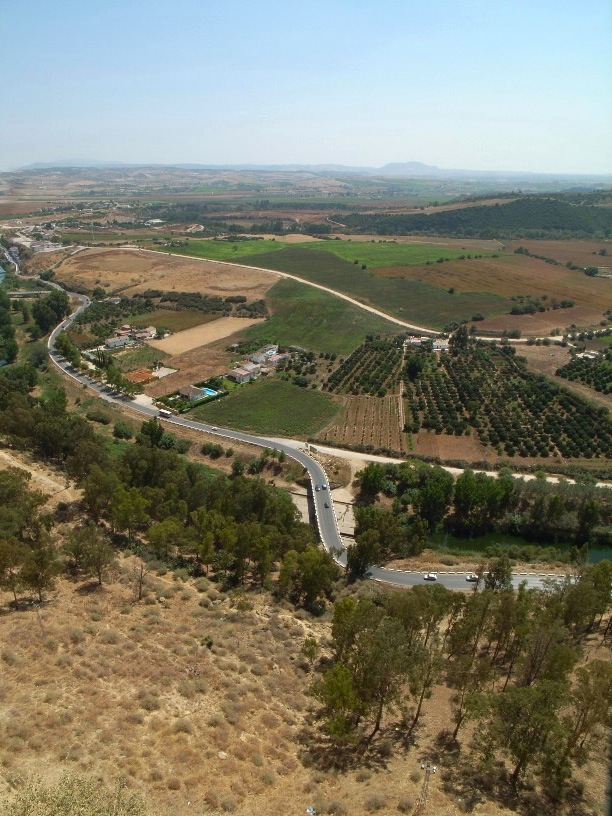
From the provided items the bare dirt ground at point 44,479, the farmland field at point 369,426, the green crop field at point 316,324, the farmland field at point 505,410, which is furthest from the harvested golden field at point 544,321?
the bare dirt ground at point 44,479

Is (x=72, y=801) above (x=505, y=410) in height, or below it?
above

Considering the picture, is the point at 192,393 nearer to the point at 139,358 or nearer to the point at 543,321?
the point at 139,358

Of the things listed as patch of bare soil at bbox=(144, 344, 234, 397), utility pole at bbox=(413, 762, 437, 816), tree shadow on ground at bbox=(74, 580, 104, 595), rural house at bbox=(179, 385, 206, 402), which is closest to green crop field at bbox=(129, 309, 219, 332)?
patch of bare soil at bbox=(144, 344, 234, 397)

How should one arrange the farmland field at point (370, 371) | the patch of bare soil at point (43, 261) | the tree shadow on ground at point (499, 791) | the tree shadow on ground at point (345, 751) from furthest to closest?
the patch of bare soil at point (43, 261), the farmland field at point (370, 371), the tree shadow on ground at point (345, 751), the tree shadow on ground at point (499, 791)

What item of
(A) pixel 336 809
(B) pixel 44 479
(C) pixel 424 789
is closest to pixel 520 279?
(B) pixel 44 479

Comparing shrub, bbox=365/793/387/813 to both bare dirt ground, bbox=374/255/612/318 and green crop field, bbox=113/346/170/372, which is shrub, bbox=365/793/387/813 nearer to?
green crop field, bbox=113/346/170/372

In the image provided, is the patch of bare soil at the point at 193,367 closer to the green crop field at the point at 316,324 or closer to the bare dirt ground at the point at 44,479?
the green crop field at the point at 316,324
